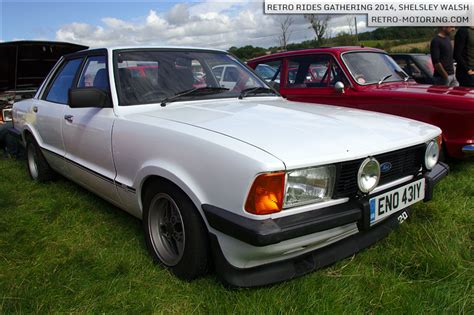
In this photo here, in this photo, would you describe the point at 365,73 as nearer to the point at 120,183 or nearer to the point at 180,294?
the point at 120,183

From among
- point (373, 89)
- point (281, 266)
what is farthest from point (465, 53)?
point (281, 266)

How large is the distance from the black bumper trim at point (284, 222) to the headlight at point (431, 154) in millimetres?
710

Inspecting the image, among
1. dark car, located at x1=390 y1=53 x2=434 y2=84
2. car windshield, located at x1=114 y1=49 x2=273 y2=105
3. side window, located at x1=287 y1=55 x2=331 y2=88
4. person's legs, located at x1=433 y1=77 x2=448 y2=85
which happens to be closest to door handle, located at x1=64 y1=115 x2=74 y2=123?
car windshield, located at x1=114 y1=49 x2=273 y2=105

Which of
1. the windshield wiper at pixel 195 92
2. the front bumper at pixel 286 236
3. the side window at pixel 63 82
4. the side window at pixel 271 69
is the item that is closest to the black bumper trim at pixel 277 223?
the front bumper at pixel 286 236

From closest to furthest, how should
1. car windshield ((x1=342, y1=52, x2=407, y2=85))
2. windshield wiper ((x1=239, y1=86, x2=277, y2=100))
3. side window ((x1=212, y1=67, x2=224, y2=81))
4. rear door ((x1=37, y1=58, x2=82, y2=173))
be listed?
1. windshield wiper ((x1=239, y1=86, x2=277, y2=100))
2. side window ((x1=212, y1=67, x2=224, y2=81))
3. rear door ((x1=37, y1=58, x2=82, y2=173))
4. car windshield ((x1=342, y1=52, x2=407, y2=85))

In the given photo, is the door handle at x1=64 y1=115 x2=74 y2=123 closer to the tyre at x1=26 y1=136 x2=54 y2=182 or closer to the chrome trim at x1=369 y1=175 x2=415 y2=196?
the tyre at x1=26 y1=136 x2=54 y2=182

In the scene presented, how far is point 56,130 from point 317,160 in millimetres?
2725

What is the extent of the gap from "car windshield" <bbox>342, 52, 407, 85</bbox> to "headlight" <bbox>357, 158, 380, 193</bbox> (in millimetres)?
2934

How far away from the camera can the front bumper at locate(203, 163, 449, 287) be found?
1753mm

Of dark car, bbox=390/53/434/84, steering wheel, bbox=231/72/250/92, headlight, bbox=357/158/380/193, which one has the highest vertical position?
dark car, bbox=390/53/434/84

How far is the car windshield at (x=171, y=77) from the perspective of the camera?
2.85m

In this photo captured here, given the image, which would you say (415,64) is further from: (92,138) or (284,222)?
(284,222)

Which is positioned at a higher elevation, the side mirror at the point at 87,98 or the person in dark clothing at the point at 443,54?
the person in dark clothing at the point at 443,54

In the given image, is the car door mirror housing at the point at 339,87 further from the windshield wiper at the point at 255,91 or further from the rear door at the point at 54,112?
the rear door at the point at 54,112
